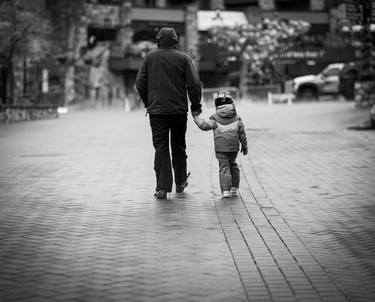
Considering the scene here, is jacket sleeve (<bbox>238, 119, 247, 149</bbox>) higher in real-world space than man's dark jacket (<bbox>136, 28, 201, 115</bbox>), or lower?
lower

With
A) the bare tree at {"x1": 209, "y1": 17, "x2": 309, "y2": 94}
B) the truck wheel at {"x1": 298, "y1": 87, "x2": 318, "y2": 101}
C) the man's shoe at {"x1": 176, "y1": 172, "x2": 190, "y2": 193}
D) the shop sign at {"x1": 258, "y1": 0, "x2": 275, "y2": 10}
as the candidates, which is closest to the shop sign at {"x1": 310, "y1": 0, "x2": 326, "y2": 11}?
the shop sign at {"x1": 258, "y1": 0, "x2": 275, "y2": 10}

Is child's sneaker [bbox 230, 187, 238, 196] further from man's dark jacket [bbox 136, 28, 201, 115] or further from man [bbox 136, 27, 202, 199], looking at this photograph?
man's dark jacket [bbox 136, 28, 201, 115]

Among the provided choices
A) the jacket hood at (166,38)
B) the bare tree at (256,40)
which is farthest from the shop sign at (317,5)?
the jacket hood at (166,38)

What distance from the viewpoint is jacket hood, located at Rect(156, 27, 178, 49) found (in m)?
9.34

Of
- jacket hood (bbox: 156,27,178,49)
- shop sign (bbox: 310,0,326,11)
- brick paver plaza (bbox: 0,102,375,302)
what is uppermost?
shop sign (bbox: 310,0,326,11)

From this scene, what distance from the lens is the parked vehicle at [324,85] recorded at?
141 ft

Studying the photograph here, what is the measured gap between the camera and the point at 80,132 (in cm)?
2272

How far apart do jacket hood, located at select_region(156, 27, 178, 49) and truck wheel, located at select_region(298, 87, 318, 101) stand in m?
34.6

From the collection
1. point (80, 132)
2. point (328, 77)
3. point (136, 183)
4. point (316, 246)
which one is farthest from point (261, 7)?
point (316, 246)

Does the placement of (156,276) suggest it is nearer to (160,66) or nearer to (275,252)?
(275,252)

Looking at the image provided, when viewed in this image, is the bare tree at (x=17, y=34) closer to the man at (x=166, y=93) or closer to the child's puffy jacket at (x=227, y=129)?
the man at (x=166, y=93)

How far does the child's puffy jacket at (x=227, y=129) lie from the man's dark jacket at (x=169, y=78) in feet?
0.87

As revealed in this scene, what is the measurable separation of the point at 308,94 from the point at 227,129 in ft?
114

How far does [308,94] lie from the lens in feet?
143
